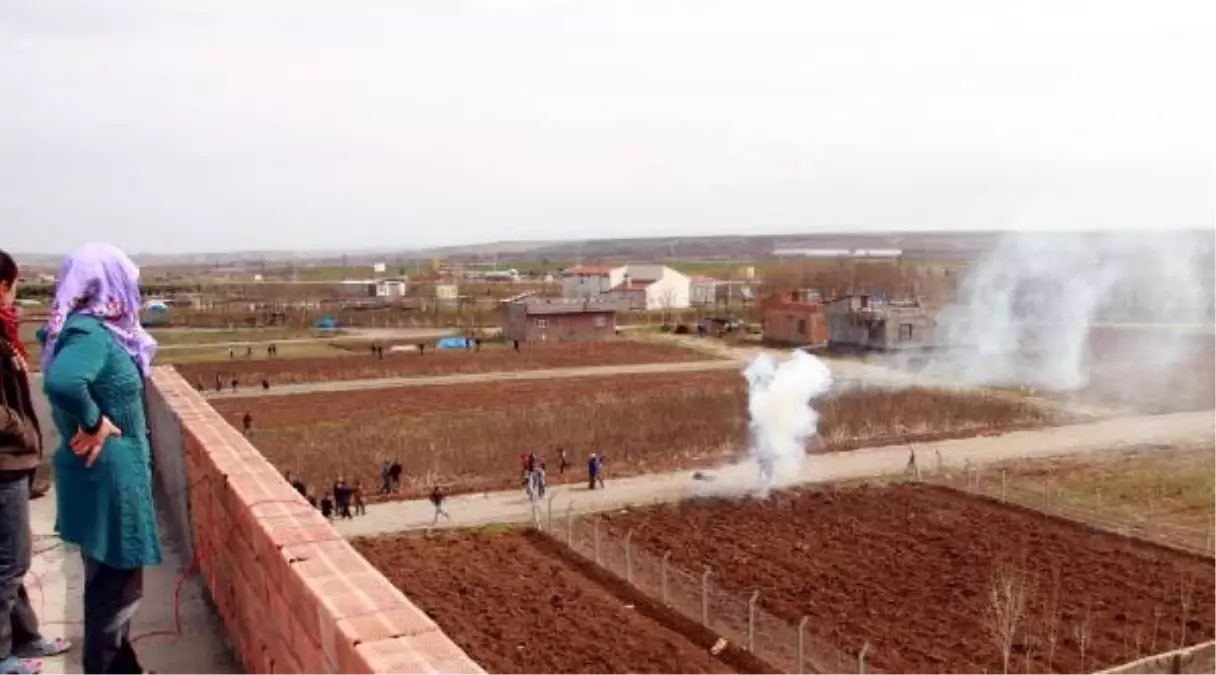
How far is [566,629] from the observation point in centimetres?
1577

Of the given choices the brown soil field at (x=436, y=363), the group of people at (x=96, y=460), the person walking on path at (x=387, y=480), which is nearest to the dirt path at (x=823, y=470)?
the person walking on path at (x=387, y=480)

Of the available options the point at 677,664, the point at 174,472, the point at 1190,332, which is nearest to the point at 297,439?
the point at 677,664

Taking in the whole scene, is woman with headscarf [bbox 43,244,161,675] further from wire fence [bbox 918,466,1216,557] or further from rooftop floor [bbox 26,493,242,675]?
wire fence [bbox 918,466,1216,557]

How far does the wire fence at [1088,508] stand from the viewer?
20.9m

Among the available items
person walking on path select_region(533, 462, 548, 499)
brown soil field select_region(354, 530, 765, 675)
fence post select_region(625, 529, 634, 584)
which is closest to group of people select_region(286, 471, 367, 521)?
brown soil field select_region(354, 530, 765, 675)

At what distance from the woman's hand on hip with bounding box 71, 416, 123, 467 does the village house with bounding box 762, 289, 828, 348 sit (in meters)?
61.1

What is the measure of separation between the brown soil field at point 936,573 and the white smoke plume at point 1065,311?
85.9 ft

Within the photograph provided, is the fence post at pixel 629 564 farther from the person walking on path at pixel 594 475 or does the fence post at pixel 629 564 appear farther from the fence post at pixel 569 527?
the person walking on path at pixel 594 475

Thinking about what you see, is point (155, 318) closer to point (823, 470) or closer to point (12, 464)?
point (823, 470)

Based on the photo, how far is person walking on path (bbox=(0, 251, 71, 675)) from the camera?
468 cm

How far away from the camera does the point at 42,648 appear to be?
17.7ft

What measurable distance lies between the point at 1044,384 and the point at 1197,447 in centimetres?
1555

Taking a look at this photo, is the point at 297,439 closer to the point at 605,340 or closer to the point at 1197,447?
the point at 1197,447

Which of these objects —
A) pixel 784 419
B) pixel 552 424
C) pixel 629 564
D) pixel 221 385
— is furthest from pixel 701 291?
pixel 629 564
